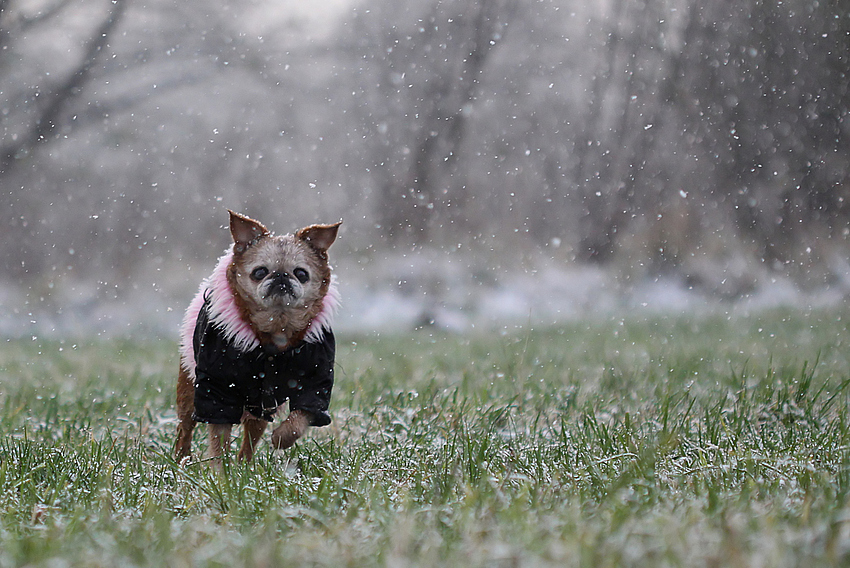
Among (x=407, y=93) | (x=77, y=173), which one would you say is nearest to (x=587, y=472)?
(x=407, y=93)

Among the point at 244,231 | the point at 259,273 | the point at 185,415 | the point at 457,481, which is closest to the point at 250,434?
the point at 185,415

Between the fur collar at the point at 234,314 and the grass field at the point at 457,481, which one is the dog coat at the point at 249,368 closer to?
the fur collar at the point at 234,314

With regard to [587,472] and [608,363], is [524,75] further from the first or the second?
[587,472]

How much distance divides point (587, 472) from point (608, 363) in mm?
3152

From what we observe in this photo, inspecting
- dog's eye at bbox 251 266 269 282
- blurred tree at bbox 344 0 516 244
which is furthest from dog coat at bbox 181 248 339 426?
blurred tree at bbox 344 0 516 244

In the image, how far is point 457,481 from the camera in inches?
106

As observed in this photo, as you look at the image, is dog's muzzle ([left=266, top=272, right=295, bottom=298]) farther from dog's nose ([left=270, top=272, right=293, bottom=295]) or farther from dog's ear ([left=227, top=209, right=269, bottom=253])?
dog's ear ([left=227, top=209, right=269, bottom=253])

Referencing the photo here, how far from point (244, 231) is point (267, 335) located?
0.47 metres

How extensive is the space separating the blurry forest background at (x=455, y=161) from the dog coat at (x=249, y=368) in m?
7.51

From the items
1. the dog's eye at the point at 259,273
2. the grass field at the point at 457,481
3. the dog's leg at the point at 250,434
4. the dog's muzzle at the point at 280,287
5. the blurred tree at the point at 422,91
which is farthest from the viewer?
the blurred tree at the point at 422,91

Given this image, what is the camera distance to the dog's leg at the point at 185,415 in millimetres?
3459

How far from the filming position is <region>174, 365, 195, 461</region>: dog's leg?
3.46 meters

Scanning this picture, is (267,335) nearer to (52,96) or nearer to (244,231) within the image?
(244,231)

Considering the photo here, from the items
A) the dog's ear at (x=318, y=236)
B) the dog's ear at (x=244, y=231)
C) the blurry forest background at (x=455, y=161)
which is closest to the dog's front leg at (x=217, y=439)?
the dog's ear at (x=244, y=231)
